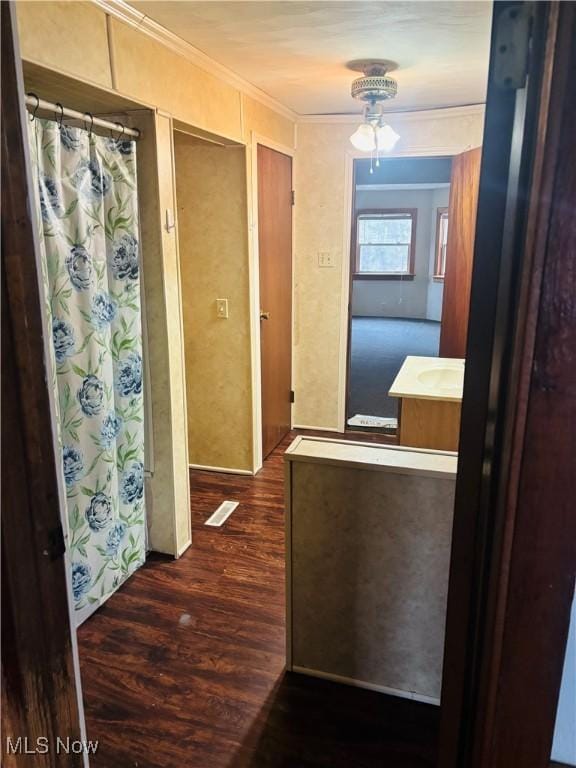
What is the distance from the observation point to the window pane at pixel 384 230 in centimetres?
959

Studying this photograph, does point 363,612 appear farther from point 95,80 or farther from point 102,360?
point 95,80

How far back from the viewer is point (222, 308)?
10.8 feet

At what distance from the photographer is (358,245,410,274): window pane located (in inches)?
386

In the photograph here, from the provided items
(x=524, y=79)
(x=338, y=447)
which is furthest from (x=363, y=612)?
(x=524, y=79)

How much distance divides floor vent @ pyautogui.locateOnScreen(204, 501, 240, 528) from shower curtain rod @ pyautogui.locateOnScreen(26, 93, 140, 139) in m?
1.95

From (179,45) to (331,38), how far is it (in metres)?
0.63

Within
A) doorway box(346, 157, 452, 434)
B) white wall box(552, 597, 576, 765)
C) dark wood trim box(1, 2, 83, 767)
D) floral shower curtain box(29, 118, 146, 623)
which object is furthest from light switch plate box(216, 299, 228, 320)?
doorway box(346, 157, 452, 434)

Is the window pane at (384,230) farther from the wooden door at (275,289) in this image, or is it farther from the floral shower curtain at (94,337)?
the floral shower curtain at (94,337)

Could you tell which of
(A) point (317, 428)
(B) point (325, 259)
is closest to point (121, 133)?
(B) point (325, 259)

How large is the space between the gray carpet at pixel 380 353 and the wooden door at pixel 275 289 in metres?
0.69

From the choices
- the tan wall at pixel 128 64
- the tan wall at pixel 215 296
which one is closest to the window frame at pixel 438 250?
the tan wall at pixel 215 296

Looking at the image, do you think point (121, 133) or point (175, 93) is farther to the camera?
point (175, 93)

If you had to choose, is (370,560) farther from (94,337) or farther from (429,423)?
(94,337)

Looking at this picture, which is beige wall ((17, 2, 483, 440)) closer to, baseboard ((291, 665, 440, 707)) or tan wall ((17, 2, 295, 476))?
tan wall ((17, 2, 295, 476))
